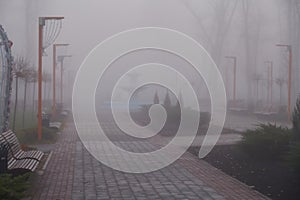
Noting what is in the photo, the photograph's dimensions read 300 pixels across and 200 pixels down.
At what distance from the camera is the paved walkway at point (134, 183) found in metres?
7.96

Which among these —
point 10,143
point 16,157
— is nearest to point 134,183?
point 16,157

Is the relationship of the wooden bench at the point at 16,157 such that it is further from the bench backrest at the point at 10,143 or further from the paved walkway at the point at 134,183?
the paved walkway at the point at 134,183

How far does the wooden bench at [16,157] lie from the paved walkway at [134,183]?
329mm

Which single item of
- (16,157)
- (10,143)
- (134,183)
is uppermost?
(10,143)

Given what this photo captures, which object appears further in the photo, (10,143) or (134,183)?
(10,143)

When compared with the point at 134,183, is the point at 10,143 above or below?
above

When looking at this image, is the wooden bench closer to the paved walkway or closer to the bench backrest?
the bench backrest

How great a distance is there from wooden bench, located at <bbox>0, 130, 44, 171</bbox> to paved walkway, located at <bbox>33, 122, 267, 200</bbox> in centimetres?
33

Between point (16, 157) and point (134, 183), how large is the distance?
2464 millimetres

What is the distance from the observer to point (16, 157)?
9.86 m

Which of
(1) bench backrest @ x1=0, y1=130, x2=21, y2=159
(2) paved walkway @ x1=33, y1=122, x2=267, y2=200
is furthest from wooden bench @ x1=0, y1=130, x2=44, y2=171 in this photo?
(2) paved walkway @ x1=33, y1=122, x2=267, y2=200

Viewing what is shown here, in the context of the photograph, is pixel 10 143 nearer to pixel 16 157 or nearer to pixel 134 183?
pixel 16 157

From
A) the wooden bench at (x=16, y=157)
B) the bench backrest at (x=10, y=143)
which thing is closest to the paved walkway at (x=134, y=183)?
the wooden bench at (x=16, y=157)

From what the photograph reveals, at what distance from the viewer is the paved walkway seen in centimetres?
796
